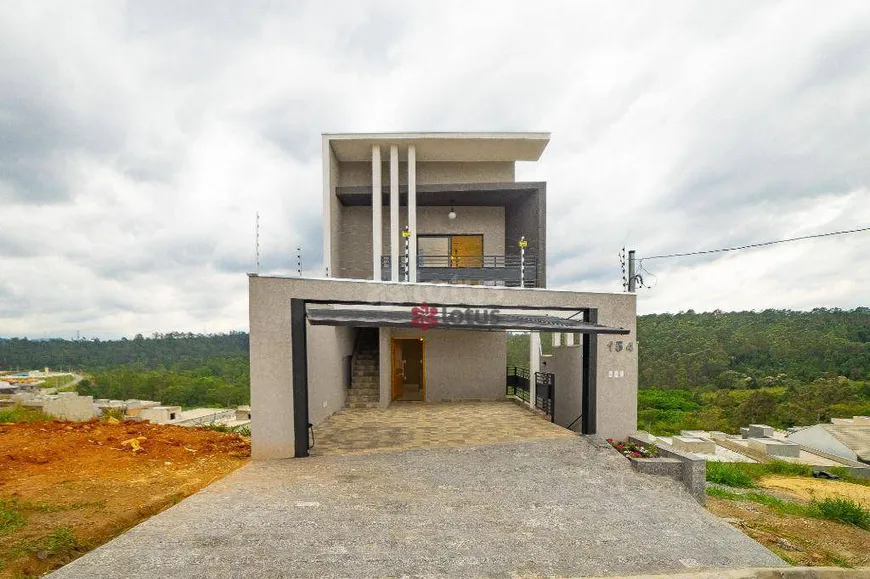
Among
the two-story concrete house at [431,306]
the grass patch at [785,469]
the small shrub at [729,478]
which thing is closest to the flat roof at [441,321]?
the two-story concrete house at [431,306]

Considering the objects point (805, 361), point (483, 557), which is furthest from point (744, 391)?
point (483, 557)

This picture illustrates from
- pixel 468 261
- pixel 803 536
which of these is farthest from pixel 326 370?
pixel 803 536

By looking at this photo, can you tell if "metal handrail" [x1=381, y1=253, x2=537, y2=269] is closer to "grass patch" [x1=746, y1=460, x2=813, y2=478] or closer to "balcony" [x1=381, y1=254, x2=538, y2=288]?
"balcony" [x1=381, y1=254, x2=538, y2=288]

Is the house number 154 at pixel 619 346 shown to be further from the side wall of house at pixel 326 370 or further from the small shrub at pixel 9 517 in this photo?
the small shrub at pixel 9 517

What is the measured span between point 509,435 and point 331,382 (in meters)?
5.20

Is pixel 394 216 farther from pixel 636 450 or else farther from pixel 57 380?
pixel 57 380

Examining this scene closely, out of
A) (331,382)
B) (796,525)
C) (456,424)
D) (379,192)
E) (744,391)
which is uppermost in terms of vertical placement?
(379,192)

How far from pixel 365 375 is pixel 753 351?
6554cm

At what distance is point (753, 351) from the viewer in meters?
56.3

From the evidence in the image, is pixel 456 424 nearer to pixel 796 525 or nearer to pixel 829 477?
pixel 796 525

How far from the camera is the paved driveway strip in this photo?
397 cm

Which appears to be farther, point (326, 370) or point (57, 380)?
point (57, 380)

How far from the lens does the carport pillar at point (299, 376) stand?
7359mm

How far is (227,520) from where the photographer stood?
4.84 meters
